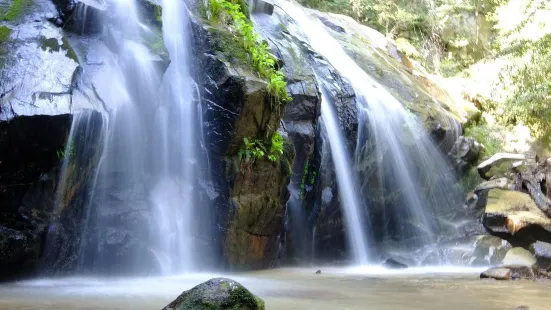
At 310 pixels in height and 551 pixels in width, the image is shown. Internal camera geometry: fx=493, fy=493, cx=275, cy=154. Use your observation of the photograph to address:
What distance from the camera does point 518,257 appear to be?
9805 millimetres

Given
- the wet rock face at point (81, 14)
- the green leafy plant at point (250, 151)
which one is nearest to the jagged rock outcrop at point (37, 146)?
the wet rock face at point (81, 14)

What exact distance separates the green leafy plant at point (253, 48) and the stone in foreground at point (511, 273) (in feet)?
14.6

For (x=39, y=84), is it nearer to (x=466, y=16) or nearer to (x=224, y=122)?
(x=224, y=122)

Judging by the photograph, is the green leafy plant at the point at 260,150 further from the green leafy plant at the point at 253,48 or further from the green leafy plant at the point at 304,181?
the green leafy plant at the point at 304,181

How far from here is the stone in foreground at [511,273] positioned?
24.8ft

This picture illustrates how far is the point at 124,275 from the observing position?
7473 mm

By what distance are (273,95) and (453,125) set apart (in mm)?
8402

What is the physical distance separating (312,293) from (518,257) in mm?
6016

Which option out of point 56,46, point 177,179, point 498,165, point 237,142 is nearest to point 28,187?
point 56,46

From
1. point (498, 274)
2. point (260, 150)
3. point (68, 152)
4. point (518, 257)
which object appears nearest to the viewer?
point (68, 152)

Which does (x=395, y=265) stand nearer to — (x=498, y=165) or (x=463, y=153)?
(x=498, y=165)

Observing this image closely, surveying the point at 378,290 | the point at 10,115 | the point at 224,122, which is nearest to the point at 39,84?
the point at 10,115

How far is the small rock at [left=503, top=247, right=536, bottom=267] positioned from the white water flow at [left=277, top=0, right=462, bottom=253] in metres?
2.75

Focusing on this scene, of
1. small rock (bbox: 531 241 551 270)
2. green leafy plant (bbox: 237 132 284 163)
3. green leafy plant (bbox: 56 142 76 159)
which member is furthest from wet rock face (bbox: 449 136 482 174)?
green leafy plant (bbox: 56 142 76 159)
